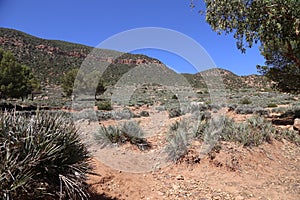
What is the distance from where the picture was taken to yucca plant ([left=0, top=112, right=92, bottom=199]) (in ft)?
8.79

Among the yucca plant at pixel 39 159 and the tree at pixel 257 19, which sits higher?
the tree at pixel 257 19

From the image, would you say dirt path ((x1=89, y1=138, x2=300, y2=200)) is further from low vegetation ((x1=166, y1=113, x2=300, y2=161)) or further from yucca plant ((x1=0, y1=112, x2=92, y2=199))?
yucca plant ((x1=0, y1=112, x2=92, y2=199))

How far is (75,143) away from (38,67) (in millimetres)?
57985

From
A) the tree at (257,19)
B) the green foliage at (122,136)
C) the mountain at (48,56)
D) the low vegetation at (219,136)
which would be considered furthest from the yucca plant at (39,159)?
the mountain at (48,56)

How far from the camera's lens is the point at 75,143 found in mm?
3643

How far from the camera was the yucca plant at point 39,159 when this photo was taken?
2680 millimetres

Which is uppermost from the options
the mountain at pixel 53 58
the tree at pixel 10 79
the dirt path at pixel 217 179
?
the mountain at pixel 53 58

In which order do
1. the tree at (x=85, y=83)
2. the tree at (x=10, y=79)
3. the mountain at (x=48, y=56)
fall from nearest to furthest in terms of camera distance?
the tree at (x=10, y=79) → the tree at (x=85, y=83) → the mountain at (x=48, y=56)

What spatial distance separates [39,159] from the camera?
2955 mm

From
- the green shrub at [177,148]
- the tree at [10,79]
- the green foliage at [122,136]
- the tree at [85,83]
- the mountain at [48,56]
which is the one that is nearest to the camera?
the green shrub at [177,148]

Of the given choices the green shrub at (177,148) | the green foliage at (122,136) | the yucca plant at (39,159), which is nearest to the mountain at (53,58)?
the green foliage at (122,136)

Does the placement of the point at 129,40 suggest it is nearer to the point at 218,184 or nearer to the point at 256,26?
the point at 256,26

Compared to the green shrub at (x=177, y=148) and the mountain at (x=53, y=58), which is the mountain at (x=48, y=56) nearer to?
the mountain at (x=53, y=58)

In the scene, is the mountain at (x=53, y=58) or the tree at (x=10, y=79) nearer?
the tree at (x=10, y=79)
